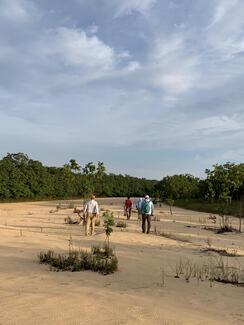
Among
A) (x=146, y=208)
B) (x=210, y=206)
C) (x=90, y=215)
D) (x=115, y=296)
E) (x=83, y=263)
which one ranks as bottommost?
(x=115, y=296)

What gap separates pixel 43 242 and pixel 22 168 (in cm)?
6551

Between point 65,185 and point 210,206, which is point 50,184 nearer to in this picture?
point 65,185

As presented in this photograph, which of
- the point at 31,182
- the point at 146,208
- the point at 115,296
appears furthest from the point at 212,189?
the point at 31,182

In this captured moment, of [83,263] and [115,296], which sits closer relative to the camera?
[115,296]

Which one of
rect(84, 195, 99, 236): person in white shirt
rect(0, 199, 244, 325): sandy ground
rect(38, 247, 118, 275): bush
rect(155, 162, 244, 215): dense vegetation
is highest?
rect(155, 162, 244, 215): dense vegetation

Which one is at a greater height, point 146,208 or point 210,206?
point 210,206

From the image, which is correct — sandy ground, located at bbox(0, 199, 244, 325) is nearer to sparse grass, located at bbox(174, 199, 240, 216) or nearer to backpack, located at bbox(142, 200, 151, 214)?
backpack, located at bbox(142, 200, 151, 214)

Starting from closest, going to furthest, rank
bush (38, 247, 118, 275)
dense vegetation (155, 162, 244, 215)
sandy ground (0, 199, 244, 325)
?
sandy ground (0, 199, 244, 325) → bush (38, 247, 118, 275) → dense vegetation (155, 162, 244, 215)

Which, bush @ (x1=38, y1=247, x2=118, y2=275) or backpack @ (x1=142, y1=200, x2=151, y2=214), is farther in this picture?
backpack @ (x1=142, y1=200, x2=151, y2=214)

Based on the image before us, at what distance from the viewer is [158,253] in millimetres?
13867

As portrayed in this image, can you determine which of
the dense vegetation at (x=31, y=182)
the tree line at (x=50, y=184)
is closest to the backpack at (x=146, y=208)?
the tree line at (x=50, y=184)

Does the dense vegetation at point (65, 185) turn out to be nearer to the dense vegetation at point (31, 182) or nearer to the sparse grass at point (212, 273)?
the dense vegetation at point (31, 182)

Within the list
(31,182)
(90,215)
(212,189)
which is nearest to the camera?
(90,215)

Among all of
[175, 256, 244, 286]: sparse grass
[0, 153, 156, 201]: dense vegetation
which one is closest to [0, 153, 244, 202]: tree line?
[0, 153, 156, 201]: dense vegetation
